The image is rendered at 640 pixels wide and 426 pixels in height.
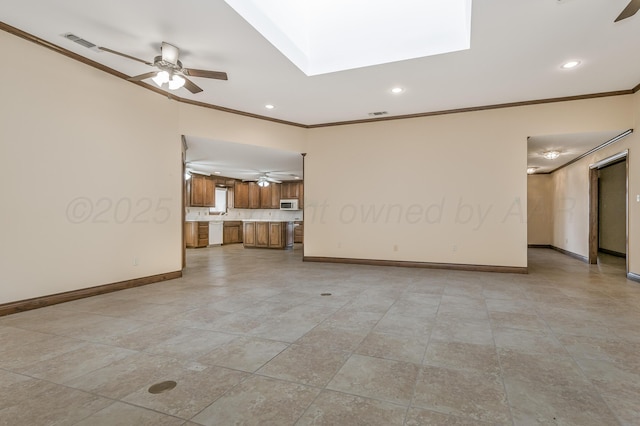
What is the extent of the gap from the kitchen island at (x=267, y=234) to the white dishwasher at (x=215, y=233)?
1.43 metres

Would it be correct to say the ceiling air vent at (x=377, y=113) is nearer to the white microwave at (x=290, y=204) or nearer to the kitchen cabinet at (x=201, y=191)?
the white microwave at (x=290, y=204)

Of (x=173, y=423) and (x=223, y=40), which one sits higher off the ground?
(x=223, y=40)

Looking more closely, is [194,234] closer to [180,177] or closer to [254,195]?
[254,195]

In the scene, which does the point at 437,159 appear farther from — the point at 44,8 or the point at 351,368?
the point at 44,8

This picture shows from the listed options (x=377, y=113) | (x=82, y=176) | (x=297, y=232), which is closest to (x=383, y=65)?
(x=377, y=113)

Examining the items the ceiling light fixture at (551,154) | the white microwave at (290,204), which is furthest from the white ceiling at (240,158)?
the ceiling light fixture at (551,154)

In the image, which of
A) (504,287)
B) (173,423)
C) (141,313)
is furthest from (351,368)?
(504,287)

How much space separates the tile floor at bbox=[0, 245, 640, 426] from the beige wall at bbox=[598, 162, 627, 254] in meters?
5.36

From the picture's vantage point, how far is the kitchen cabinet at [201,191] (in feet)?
35.1

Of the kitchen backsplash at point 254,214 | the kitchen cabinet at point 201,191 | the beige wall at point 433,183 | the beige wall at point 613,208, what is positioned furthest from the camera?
the kitchen backsplash at point 254,214

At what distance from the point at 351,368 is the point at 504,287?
140 inches

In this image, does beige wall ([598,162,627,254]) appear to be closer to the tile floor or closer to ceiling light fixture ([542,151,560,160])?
ceiling light fixture ([542,151,560,160])

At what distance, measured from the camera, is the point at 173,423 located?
1626 mm

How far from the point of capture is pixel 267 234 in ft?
34.0
